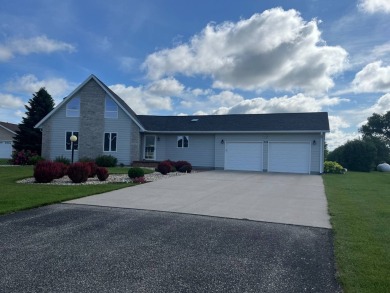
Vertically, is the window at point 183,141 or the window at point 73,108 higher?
the window at point 73,108

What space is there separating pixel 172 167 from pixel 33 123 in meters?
20.1

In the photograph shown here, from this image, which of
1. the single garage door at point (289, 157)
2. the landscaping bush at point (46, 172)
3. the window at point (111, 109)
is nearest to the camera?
the landscaping bush at point (46, 172)

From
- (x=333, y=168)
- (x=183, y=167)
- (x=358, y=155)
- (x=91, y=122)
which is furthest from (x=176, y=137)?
(x=358, y=155)

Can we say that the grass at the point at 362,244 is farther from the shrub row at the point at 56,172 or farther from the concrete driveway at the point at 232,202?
the shrub row at the point at 56,172

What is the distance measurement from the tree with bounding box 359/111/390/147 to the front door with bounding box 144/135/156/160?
4129cm

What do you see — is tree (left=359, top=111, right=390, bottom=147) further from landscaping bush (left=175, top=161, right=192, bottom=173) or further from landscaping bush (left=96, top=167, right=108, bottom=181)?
landscaping bush (left=96, top=167, right=108, bottom=181)

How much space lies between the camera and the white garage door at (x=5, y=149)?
123ft

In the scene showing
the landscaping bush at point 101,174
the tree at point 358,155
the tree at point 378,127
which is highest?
the tree at point 378,127

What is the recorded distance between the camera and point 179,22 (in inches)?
617

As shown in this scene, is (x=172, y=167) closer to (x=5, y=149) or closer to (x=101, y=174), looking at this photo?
(x=101, y=174)

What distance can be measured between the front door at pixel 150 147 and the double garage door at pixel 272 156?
246 inches

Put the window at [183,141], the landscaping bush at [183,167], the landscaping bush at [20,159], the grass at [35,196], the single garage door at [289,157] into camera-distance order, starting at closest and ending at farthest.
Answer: the grass at [35,196]
the landscaping bush at [183,167]
the single garage door at [289,157]
the landscaping bush at [20,159]
the window at [183,141]

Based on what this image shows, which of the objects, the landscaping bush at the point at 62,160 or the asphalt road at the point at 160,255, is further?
the landscaping bush at the point at 62,160

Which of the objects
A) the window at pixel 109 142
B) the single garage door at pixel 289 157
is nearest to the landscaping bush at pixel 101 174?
the window at pixel 109 142
